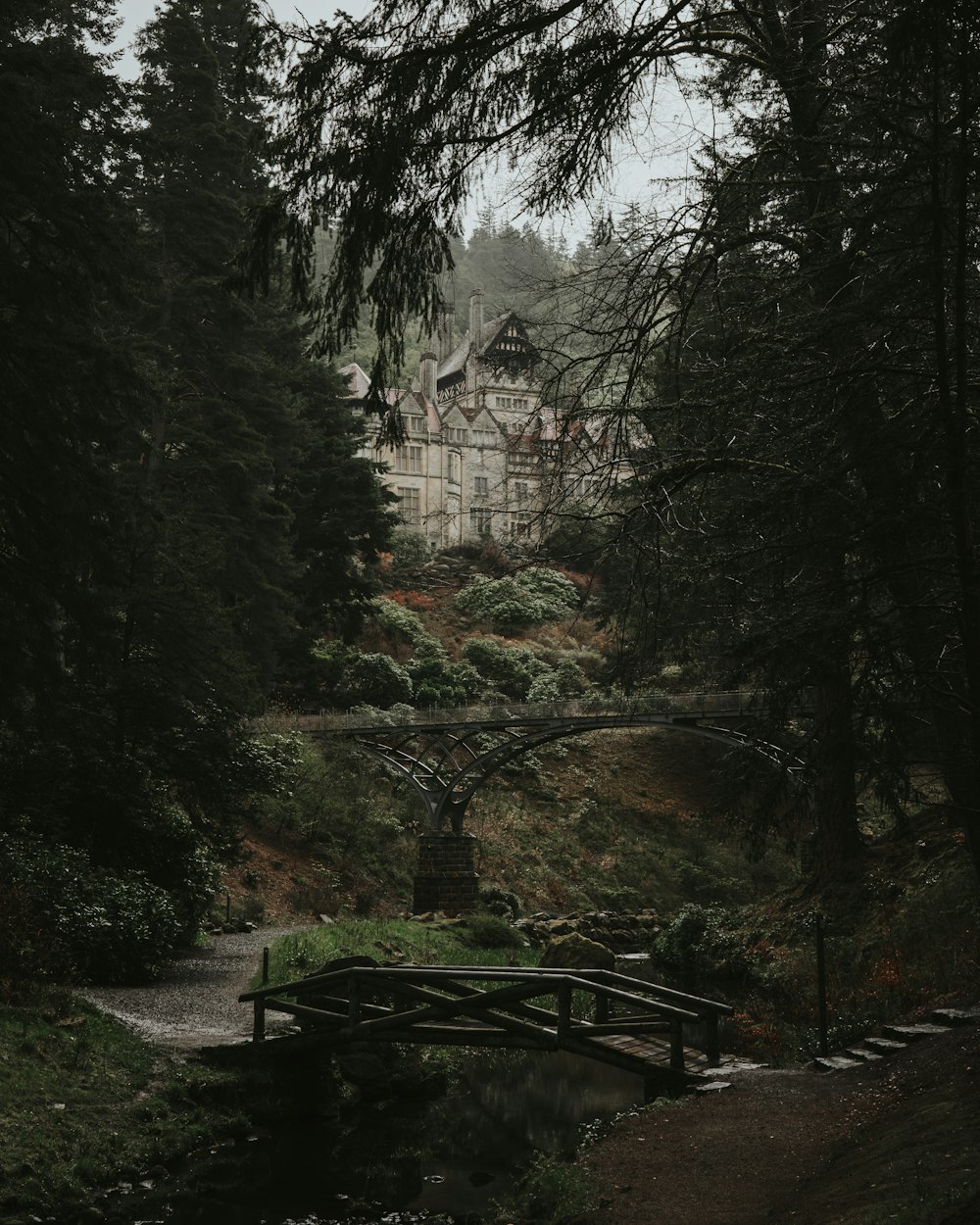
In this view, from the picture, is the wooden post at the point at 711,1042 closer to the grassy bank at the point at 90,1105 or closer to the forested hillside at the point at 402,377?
the forested hillside at the point at 402,377

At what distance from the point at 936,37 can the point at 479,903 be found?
2703 cm

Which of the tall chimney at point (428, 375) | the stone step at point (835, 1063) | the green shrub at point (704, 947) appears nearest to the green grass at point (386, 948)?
the green shrub at point (704, 947)

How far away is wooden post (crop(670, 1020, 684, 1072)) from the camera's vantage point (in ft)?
32.0

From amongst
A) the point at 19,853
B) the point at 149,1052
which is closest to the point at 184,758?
the point at 19,853

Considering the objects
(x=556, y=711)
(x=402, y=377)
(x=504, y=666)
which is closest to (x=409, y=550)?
(x=504, y=666)

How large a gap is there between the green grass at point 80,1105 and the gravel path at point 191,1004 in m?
0.59

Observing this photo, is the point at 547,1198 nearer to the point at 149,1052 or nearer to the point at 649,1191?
the point at 649,1191

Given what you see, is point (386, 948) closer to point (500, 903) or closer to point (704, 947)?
point (704, 947)

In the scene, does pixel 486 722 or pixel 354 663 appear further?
pixel 354 663

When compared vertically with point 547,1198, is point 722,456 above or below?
above

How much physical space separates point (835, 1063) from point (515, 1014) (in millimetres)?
2739

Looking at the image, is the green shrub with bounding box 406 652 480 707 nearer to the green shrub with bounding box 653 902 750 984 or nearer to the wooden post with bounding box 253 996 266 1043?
the green shrub with bounding box 653 902 750 984

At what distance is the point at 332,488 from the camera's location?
119 feet

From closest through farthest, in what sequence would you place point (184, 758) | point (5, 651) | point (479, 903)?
1. point (5, 651)
2. point (184, 758)
3. point (479, 903)
